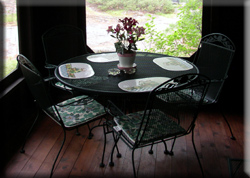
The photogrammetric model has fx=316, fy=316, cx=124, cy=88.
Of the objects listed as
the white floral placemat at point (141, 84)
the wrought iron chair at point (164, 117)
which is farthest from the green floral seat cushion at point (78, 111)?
the white floral placemat at point (141, 84)

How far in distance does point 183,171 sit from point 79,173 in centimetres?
85

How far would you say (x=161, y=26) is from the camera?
12.5 feet

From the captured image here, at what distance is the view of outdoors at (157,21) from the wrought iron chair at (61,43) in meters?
0.32

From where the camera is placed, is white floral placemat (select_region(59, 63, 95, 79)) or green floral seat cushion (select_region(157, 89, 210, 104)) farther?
white floral placemat (select_region(59, 63, 95, 79))

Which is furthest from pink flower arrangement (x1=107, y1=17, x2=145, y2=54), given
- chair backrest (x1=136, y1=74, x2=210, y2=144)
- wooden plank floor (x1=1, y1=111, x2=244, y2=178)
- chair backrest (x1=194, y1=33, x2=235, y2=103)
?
wooden plank floor (x1=1, y1=111, x2=244, y2=178)

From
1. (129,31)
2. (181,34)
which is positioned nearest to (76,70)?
(129,31)

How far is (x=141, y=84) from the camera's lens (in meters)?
2.44

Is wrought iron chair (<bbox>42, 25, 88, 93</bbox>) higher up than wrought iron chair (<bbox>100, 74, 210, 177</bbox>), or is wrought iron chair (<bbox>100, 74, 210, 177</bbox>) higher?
wrought iron chair (<bbox>42, 25, 88, 93</bbox>)

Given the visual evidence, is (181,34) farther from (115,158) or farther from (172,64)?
(115,158)

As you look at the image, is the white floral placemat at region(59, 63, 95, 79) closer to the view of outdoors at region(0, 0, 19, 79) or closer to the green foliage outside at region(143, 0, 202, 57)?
the view of outdoors at region(0, 0, 19, 79)

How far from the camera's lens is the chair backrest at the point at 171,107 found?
2085 mm

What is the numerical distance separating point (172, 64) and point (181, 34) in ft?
3.27

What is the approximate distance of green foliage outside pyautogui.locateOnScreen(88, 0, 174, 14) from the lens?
12.2ft

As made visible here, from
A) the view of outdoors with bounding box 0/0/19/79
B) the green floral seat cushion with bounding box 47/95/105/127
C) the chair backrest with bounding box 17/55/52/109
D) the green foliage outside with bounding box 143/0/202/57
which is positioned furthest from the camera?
the green foliage outside with bounding box 143/0/202/57
